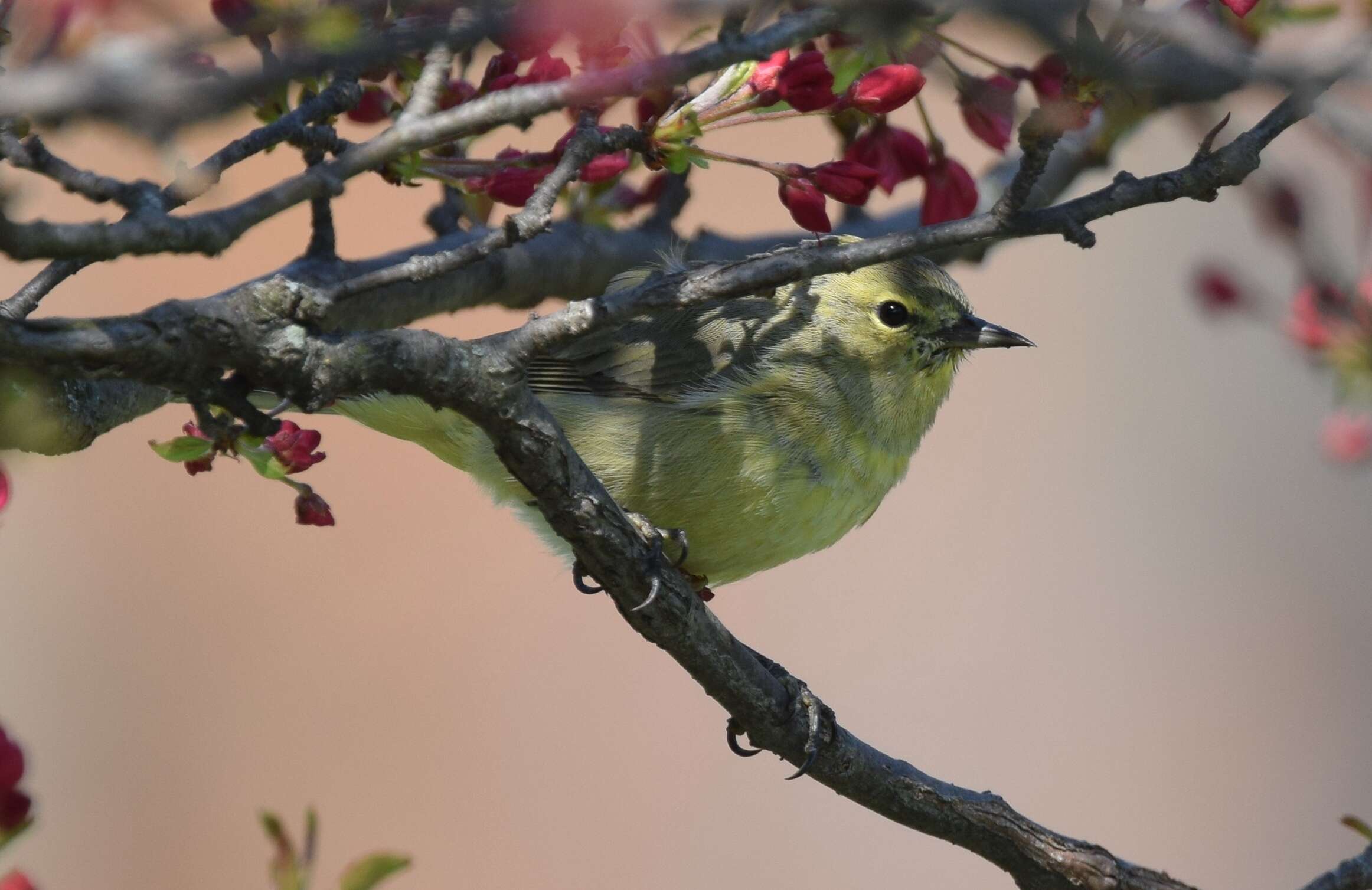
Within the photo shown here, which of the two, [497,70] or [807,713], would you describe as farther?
[807,713]

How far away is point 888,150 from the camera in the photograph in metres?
2.92

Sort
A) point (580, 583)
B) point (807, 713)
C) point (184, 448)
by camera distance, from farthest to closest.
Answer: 1. point (580, 583)
2. point (807, 713)
3. point (184, 448)

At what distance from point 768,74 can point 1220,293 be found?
1.69 meters

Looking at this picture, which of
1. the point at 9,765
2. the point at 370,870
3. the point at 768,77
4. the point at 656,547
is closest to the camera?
the point at 9,765

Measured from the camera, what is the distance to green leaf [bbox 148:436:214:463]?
2.25 metres

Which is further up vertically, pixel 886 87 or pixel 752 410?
pixel 752 410

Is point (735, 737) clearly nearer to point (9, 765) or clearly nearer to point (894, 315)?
point (894, 315)

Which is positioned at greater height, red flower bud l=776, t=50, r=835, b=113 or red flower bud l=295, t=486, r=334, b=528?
red flower bud l=776, t=50, r=835, b=113

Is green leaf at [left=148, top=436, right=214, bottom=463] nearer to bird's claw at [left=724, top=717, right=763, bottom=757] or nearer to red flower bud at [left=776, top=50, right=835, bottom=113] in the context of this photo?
red flower bud at [left=776, top=50, right=835, bottom=113]

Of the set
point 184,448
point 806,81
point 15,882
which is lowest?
point 15,882

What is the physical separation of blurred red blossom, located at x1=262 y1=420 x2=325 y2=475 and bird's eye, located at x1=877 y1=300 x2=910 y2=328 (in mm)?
1908

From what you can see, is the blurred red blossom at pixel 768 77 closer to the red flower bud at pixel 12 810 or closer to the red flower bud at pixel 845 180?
the red flower bud at pixel 845 180

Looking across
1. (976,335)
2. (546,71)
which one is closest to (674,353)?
(976,335)

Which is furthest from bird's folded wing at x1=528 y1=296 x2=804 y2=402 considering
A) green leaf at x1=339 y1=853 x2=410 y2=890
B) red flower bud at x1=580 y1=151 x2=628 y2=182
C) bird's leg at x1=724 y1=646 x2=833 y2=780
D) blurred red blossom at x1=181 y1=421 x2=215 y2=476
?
green leaf at x1=339 y1=853 x2=410 y2=890
